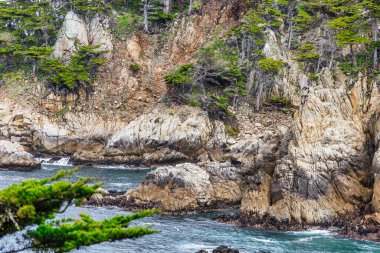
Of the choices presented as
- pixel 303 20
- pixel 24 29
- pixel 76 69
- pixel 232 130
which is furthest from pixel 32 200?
pixel 24 29

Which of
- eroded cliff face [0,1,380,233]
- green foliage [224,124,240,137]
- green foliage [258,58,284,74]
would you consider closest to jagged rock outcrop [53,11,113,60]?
eroded cliff face [0,1,380,233]

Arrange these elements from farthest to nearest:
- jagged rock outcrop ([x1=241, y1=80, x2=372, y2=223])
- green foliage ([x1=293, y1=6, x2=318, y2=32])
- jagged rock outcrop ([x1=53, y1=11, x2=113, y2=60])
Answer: jagged rock outcrop ([x1=53, y1=11, x2=113, y2=60])
green foliage ([x1=293, y1=6, x2=318, y2=32])
jagged rock outcrop ([x1=241, y1=80, x2=372, y2=223])

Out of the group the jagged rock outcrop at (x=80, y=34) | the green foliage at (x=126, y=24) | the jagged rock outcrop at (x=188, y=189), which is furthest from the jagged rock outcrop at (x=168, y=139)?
the jagged rock outcrop at (x=188, y=189)

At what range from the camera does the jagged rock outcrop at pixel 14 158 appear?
207ft

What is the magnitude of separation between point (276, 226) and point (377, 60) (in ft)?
114

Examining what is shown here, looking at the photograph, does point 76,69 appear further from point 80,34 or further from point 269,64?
point 269,64

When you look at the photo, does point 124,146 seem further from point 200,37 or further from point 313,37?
point 313,37

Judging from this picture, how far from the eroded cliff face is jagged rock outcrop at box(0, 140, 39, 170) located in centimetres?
49

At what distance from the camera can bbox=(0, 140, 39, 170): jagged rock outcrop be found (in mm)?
63156

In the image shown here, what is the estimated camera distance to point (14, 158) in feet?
210

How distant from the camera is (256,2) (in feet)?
283

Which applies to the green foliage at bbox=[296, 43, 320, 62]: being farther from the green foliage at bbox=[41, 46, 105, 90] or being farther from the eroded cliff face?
the green foliage at bbox=[41, 46, 105, 90]

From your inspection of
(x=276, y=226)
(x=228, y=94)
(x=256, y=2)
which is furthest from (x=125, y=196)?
(x=256, y=2)

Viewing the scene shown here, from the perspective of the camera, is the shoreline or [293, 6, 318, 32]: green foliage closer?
the shoreline
